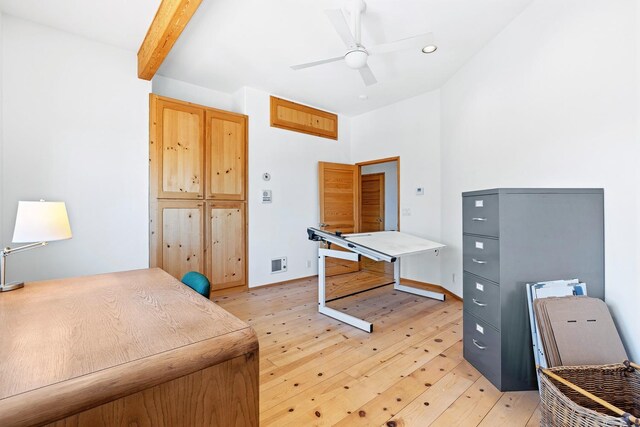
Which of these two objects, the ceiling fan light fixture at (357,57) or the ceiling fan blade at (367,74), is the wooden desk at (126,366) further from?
the ceiling fan blade at (367,74)

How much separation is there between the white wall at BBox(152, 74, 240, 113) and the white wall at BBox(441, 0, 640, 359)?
325cm

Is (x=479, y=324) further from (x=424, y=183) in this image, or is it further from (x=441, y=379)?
(x=424, y=183)

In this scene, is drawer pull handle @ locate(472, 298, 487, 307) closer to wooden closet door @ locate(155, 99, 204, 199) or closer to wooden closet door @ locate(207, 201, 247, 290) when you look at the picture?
wooden closet door @ locate(207, 201, 247, 290)

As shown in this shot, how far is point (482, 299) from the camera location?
1.98 metres

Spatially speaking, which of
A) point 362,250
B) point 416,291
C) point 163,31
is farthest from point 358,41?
point 416,291

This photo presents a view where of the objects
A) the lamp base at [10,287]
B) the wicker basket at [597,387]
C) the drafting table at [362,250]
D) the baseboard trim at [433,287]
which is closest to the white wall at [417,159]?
the baseboard trim at [433,287]

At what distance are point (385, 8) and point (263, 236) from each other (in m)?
3.03

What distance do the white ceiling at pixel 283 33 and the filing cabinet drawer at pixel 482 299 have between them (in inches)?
88.0

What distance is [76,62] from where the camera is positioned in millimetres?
2725

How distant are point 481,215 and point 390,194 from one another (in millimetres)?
5237

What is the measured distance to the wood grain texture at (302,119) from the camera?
13.9ft

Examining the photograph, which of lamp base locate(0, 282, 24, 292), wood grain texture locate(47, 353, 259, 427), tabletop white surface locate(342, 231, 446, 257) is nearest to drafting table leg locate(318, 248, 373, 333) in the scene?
tabletop white surface locate(342, 231, 446, 257)

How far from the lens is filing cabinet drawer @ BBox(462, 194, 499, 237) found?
6.02ft

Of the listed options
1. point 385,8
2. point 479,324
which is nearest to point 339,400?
point 479,324
